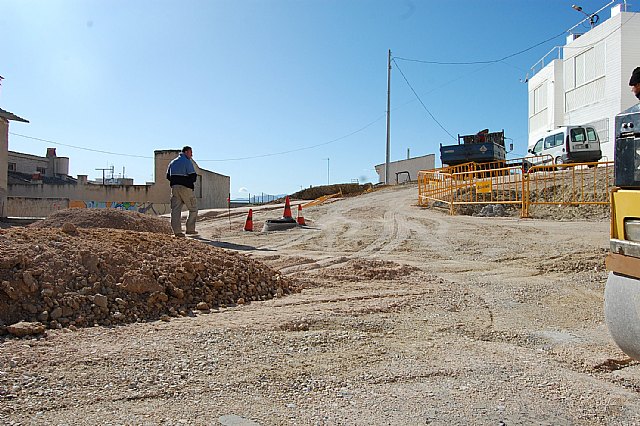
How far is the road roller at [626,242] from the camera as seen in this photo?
2.63 meters

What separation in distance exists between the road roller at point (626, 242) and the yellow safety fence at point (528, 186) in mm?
10553

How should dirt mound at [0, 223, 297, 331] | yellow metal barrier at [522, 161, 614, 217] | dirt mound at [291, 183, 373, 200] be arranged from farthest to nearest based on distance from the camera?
dirt mound at [291, 183, 373, 200]
yellow metal barrier at [522, 161, 614, 217]
dirt mound at [0, 223, 297, 331]

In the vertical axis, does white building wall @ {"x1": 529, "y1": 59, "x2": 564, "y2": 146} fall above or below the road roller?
above

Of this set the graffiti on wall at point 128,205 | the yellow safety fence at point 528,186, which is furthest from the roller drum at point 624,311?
the graffiti on wall at point 128,205

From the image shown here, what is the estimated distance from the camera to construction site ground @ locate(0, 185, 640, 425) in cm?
271

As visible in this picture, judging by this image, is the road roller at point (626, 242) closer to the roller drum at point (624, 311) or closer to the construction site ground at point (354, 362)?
the roller drum at point (624, 311)

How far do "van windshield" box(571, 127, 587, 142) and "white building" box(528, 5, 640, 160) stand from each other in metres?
2.33

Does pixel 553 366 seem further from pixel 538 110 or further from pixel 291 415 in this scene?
Result: pixel 538 110

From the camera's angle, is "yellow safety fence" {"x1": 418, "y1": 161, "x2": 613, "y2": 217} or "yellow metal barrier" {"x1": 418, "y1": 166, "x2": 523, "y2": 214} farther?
"yellow metal barrier" {"x1": 418, "y1": 166, "x2": 523, "y2": 214}

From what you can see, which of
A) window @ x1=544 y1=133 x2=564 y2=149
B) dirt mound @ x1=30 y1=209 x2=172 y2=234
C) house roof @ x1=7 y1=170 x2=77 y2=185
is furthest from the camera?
house roof @ x1=7 y1=170 x2=77 y2=185

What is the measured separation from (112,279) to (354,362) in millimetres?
2510

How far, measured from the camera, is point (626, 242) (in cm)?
269

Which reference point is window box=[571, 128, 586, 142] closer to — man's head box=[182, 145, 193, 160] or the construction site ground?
the construction site ground

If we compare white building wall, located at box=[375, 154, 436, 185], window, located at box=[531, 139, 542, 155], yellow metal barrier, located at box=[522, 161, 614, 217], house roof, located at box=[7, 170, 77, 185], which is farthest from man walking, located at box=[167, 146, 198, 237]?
white building wall, located at box=[375, 154, 436, 185]
